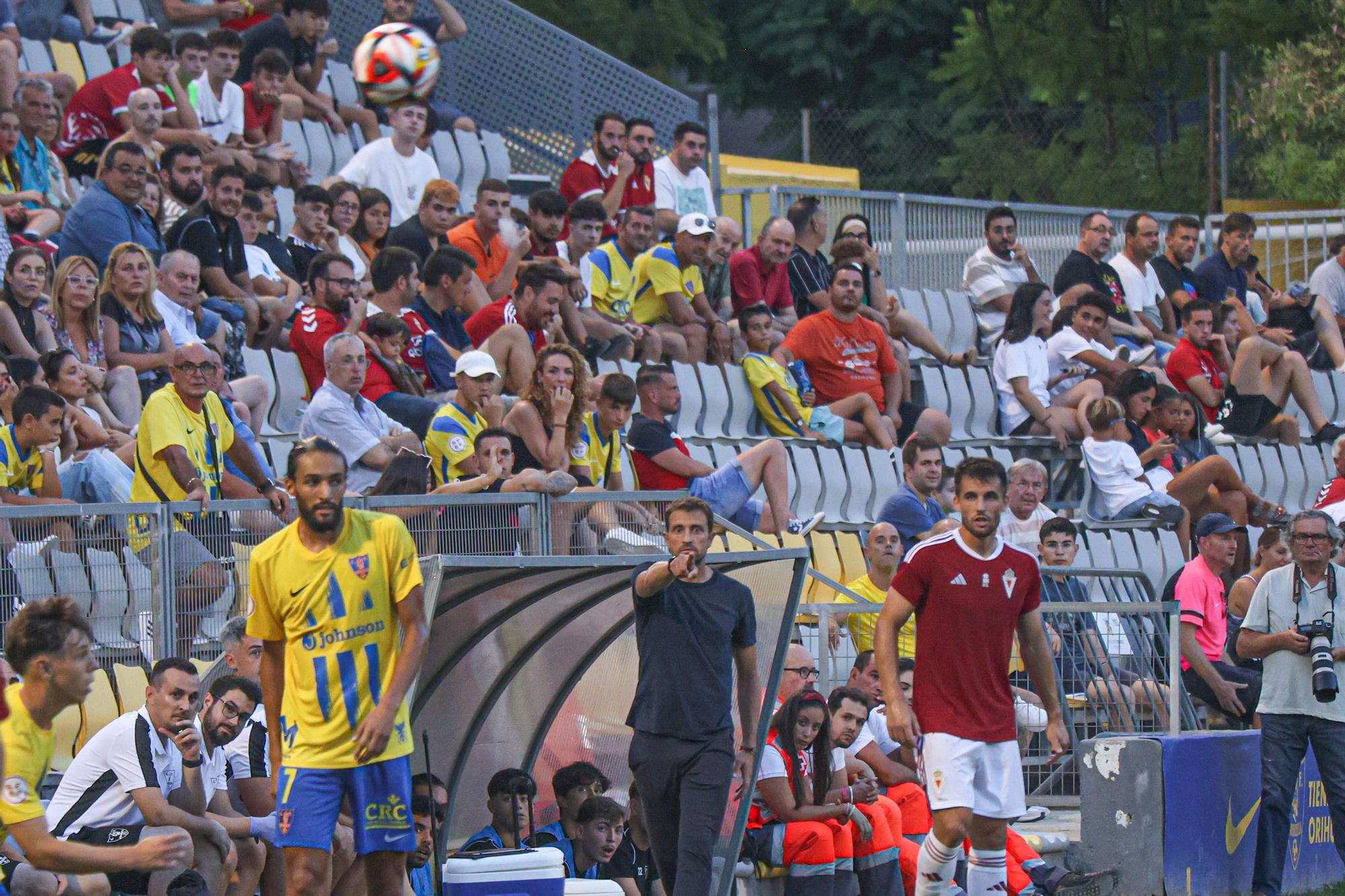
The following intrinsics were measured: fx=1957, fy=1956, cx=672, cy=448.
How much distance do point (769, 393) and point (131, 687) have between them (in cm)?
682

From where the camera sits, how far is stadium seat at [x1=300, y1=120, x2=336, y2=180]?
55.2 feet

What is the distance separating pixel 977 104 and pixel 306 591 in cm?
2084

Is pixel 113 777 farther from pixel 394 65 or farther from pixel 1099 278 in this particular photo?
pixel 1099 278

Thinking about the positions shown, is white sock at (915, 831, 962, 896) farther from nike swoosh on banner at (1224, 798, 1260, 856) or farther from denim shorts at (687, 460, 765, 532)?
denim shorts at (687, 460, 765, 532)

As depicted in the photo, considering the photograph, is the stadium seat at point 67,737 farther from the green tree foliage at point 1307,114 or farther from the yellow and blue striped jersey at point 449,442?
the green tree foliage at point 1307,114

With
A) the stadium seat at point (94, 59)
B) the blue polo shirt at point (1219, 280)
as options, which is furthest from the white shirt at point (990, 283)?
the stadium seat at point (94, 59)

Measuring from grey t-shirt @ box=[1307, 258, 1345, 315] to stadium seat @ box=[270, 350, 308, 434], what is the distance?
11055 mm

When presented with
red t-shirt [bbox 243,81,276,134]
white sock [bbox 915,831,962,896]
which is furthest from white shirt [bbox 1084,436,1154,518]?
→ white sock [bbox 915,831,962,896]

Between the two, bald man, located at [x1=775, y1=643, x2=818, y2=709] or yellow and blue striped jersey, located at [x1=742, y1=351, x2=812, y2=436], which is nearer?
bald man, located at [x1=775, y1=643, x2=818, y2=709]

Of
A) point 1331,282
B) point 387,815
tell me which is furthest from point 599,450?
point 1331,282

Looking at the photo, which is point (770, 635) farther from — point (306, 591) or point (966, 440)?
point (966, 440)

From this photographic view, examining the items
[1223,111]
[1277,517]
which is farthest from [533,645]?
[1223,111]

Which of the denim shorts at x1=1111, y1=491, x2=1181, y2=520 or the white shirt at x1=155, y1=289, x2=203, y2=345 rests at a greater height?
the white shirt at x1=155, y1=289, x2=203, y2=345

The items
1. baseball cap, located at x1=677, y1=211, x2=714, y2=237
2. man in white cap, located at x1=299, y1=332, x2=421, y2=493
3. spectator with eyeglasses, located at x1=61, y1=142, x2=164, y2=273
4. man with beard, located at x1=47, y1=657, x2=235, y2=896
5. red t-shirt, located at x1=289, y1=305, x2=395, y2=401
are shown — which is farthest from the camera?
baseball cap, located at x1=677, y1=211, x2=714, y2=237
